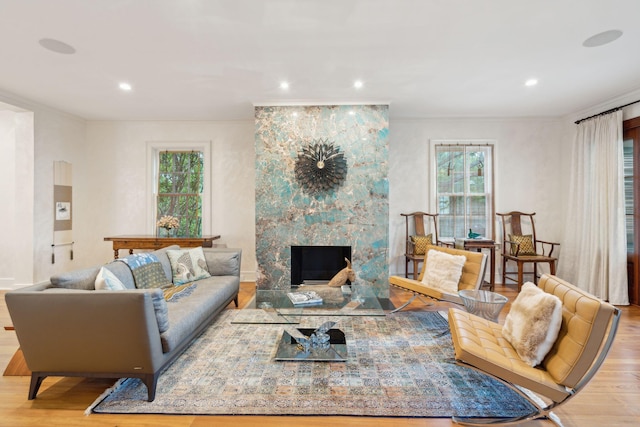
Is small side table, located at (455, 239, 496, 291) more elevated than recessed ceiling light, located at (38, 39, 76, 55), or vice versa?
recessed ceiling light, located at (38, 39, 76, 55)

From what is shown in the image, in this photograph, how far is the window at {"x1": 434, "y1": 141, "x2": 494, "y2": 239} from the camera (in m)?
5.41

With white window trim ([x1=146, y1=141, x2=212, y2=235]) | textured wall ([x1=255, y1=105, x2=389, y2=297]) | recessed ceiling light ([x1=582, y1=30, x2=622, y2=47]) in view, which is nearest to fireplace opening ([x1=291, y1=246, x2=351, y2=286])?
textured wall ([x1=255, y1=105, x2=389, y2=297])

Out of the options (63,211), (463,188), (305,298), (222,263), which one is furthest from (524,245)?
(63,211)

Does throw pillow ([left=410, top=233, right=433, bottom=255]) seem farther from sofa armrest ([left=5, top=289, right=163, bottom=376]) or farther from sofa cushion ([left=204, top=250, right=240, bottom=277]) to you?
sofa armrest ([left=5, top=289, right=163, bottom=376])

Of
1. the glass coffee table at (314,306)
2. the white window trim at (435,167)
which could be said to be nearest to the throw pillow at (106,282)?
the glass coffee table at (314,306)

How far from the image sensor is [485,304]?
112 inches

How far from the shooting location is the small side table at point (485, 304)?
282cm

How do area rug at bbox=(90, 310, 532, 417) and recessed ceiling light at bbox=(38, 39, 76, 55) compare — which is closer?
area rug at bbox=(90, 310, 532, 417)

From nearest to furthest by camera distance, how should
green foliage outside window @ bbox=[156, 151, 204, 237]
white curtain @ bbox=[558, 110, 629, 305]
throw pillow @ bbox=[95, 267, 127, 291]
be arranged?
1. throw pillow @ bbox=[95, 267, 127, 291]
2. white curtain @ bbox=[558, 110, 629, 305]
3. green foliage outside window @ bbox=[156, 151, 204, 237]

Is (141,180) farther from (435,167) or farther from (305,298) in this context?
(435,167)

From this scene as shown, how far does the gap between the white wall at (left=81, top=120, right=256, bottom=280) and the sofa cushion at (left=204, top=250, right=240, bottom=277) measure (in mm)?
1541

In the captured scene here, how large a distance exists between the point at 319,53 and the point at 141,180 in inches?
161

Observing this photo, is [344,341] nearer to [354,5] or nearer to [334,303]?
[334,303]

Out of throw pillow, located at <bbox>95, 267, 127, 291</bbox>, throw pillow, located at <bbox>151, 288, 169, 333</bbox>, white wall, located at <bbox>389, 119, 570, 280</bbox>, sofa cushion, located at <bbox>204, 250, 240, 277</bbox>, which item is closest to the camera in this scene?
throw pillow, located at <bbox>151, 288, 169, 333</bbox>
